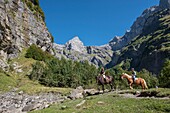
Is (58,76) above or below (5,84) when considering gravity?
above

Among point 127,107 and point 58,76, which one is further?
point 58,76

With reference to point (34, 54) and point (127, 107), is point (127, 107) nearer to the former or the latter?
point (127, 107)

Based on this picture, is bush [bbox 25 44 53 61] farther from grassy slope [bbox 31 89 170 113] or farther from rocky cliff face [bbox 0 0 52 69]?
grassy slope [bbox 31 89 170 113]

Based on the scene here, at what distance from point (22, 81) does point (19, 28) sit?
1868 inches

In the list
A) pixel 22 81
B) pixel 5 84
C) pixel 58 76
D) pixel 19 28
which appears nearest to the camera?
pixel 5 84

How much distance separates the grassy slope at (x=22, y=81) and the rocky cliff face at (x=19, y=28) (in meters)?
4.63

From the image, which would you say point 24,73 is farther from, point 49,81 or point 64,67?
point 64,67

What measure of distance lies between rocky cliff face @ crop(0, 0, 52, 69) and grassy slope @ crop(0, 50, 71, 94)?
4.63 meters

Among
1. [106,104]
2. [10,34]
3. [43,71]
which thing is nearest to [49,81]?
[43,71]

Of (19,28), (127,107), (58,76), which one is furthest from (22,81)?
(127,107)

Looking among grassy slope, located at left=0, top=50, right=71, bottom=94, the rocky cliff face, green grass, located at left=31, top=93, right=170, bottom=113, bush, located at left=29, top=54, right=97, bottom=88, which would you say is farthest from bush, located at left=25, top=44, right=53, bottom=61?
green grass, located at left=31, top=93, right=170, bottom=113

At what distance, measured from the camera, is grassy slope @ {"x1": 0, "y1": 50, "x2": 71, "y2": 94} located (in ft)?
195

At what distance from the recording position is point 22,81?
73.2 meters

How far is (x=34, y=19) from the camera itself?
428 ft
